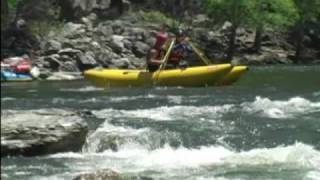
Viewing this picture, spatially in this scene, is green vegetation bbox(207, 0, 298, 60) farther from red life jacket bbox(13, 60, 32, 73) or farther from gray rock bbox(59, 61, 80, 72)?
red life jacket bbox(13, 60, 32, 73)

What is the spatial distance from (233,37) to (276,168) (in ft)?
133

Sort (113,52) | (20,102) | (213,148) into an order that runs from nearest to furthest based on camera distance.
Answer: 1. (213,148)
2. (20,102)
3. (113,52)

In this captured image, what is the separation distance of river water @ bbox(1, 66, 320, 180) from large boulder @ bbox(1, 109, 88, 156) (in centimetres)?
18

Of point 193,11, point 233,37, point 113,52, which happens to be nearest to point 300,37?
point 233,37

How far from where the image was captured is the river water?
10102 mm

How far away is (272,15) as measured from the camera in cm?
5166

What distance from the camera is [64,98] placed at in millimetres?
22859

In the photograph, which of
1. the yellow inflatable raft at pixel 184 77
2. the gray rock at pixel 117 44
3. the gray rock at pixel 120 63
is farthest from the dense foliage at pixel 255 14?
the yellow inflatable raft at pixel 184 77

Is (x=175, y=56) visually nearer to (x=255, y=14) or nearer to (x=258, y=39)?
(x=255, y=14)

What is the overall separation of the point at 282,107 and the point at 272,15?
33.9 metres

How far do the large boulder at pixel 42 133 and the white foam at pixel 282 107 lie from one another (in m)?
6.64

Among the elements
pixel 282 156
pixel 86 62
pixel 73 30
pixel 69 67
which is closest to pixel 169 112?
pixel 282 156

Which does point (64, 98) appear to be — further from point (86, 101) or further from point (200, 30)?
point (200, 30)

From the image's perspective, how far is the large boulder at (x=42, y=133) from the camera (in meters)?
11.1
